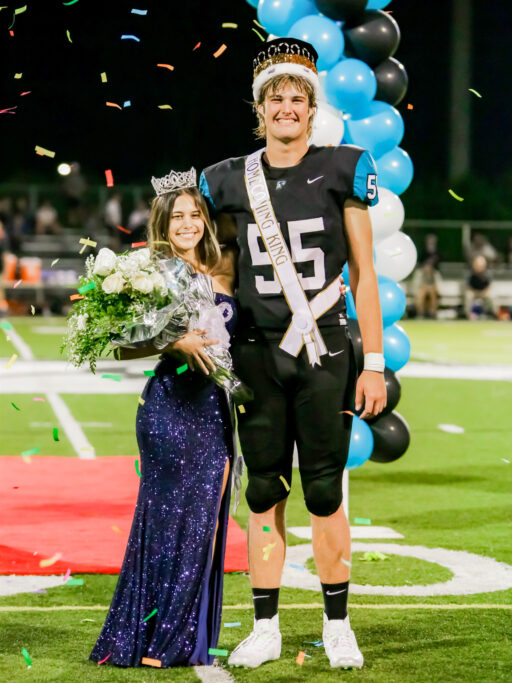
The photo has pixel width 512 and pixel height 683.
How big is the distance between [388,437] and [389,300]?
0.74 metres

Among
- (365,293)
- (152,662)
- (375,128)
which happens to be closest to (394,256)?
(375,128)

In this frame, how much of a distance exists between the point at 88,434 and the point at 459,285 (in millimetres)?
17416

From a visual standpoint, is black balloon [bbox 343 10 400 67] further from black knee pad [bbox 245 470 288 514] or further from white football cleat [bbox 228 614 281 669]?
white football cleat [bbox 228 614 281 669]

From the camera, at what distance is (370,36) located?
6.50 m

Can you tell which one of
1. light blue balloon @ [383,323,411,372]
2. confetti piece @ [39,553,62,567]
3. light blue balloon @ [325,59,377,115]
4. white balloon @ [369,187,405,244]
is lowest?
confetti piece @ [39,553,62,567]

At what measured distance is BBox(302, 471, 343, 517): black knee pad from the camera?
424 centimetres

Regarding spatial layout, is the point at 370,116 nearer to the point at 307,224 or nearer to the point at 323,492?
A: the point at 307,224

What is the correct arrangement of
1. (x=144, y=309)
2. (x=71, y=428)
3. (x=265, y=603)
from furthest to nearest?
(x=71, y=428) → (x=265, y=603) → (x=144, y=309)

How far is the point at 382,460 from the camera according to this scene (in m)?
6.69

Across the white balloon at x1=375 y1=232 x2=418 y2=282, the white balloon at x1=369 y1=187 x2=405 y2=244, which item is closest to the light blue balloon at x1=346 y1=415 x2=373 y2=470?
the white balloon at x1=375 y1=232 x2=418 y2=282

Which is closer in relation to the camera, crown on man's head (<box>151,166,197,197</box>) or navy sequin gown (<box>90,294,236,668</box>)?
navy sequin gown (<box>90,294,236,668</box>)

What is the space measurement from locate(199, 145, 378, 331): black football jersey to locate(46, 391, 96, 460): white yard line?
14.9 ft

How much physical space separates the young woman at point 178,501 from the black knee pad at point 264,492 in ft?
0.39

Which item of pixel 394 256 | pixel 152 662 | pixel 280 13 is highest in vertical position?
pixel 280 13
